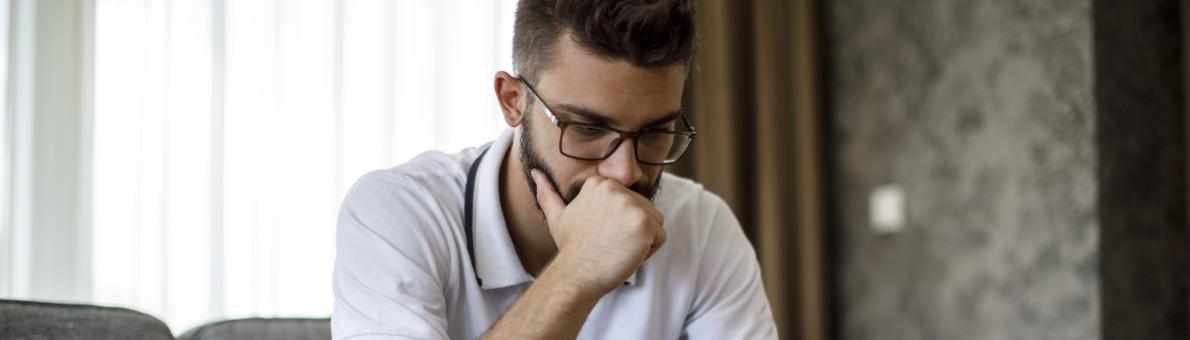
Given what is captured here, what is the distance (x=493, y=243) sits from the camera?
168 centimetres

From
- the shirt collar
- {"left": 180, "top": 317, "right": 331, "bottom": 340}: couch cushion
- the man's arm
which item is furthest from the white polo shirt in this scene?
{"left": 180, "top": 317, "right": 331, "bottom": 340}: couch cushion

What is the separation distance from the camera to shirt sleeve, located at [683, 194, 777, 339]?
173cm

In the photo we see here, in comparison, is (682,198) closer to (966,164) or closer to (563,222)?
(563,222)

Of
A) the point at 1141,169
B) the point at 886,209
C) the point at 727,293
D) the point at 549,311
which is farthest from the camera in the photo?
the point at 886,209

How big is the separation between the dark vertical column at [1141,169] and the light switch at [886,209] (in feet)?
2.44

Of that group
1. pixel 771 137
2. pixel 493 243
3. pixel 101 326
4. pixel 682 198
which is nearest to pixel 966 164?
pixel 771 137

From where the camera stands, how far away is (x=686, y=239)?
181 cm

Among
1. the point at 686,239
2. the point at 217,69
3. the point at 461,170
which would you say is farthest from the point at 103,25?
the point at 686,239

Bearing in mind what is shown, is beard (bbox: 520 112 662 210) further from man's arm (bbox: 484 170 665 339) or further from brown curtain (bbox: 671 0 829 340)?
brown curtain (bbox: 671 0 829 340)

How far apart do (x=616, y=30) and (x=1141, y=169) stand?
6.47ft

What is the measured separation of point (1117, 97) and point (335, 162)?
→ 2.10 meters

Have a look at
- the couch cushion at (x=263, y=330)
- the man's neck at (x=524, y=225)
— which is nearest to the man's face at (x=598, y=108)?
the man's neck at (x=524, y=225)

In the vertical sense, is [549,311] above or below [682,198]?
below

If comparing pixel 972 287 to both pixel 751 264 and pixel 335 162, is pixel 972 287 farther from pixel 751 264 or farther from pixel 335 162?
pixel 335 162
